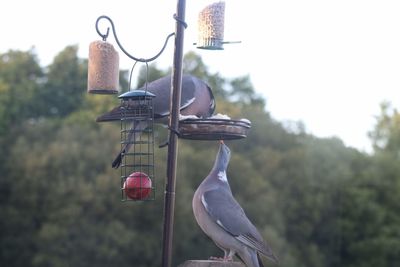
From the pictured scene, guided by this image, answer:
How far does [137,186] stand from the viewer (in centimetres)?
734

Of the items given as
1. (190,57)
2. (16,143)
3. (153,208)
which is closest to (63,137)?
(16,143)

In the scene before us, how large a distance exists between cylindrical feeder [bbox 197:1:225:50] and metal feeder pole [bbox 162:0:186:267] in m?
0.88

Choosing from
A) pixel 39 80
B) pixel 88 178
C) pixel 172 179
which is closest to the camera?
pixel 172 179

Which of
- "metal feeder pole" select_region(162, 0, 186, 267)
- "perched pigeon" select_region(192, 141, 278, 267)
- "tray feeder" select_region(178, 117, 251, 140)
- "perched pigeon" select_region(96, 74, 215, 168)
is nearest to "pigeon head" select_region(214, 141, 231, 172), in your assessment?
"perched pigeon" select_region(192, 141, 278, 267)

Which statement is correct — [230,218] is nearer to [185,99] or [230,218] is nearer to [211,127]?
[211,127]

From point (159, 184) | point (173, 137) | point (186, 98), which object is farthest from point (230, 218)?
point (159, 184)

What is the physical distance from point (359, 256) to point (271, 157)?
577 centimetres

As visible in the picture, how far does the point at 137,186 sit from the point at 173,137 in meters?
0.44

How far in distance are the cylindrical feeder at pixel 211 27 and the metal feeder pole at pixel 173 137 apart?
88 cm

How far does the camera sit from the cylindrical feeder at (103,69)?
7781mm

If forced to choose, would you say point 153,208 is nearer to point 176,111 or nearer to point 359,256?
point 359,256

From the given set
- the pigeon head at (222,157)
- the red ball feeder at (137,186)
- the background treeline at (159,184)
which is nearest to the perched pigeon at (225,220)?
the pigeon head at (222,157)

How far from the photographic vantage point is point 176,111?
23.9ft

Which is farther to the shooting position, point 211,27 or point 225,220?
point 211,27
